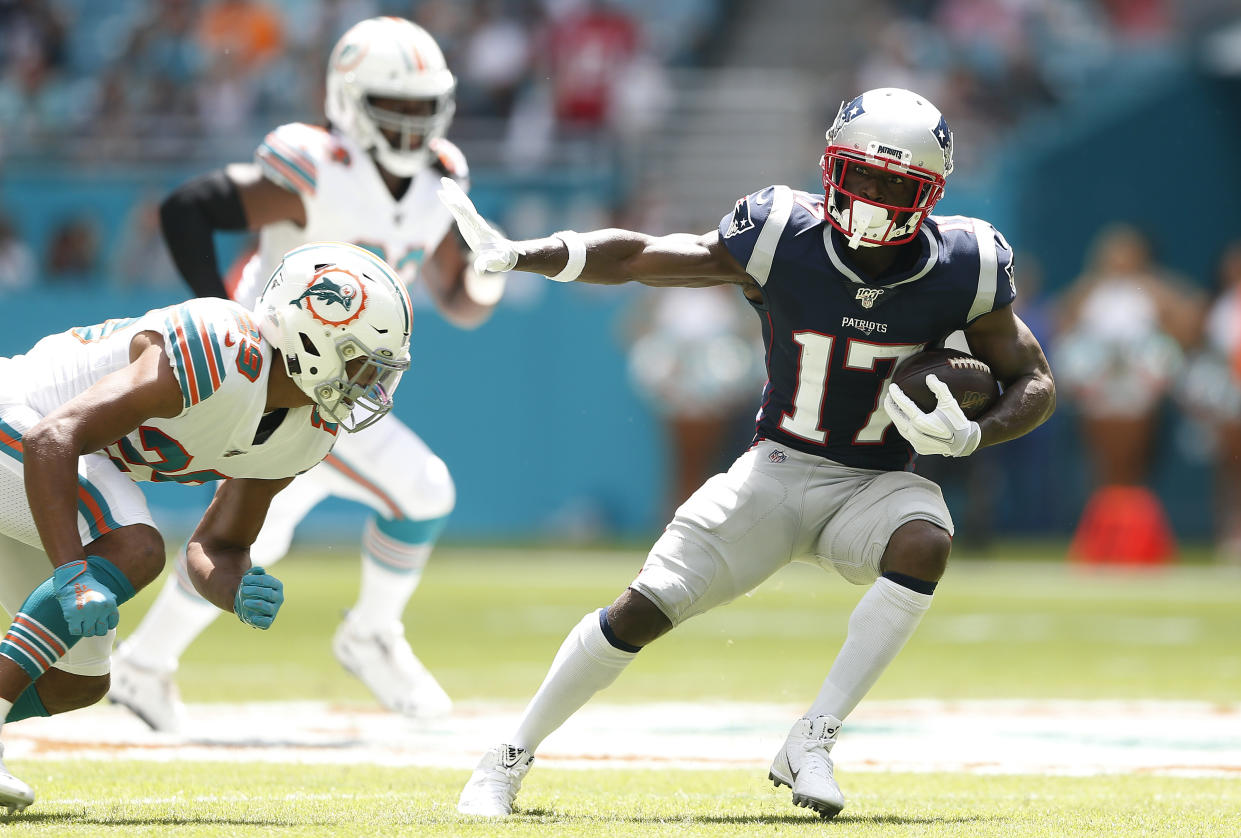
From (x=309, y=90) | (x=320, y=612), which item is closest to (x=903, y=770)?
(x=320, y=612)

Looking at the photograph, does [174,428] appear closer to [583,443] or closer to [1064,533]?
[583,443]

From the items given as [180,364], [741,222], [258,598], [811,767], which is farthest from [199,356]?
[811,767]

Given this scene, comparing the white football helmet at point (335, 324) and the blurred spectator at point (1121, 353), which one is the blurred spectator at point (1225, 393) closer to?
the blurred spectator at point (1121, 353)

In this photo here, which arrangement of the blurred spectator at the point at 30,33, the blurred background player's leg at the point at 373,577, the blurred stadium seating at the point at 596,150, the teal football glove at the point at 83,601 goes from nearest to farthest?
1. the teal football glove at the point at 83,601
2. the blurred background player's leg at the point at 373,577
3. the blurred stadium seating at the point at 596,150
4. the blurred spectator at the point at 30,33

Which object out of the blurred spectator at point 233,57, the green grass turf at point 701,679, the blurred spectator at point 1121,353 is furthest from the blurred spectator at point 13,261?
the blurred spectator at point 1121,353

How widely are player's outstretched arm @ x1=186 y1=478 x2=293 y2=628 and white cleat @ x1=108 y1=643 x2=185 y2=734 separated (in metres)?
1.50

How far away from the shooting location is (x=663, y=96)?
647 inches

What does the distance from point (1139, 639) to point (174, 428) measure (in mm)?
6209

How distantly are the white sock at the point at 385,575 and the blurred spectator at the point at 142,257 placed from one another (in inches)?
352

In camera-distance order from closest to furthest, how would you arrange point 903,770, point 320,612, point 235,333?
point 235,333 → point 903,770 → point 320,612

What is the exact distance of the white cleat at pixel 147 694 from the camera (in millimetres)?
6035

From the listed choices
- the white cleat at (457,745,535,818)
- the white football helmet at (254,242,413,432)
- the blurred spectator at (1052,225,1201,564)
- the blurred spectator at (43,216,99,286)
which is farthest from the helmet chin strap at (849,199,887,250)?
the blurred spectator at (43,216,99,286)

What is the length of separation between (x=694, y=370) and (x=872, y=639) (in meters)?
9.79

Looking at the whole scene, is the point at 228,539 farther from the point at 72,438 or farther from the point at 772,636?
the point at 772,636
